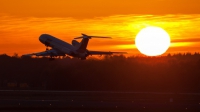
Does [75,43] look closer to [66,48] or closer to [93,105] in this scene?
[66,48]

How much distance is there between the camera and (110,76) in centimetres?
12175

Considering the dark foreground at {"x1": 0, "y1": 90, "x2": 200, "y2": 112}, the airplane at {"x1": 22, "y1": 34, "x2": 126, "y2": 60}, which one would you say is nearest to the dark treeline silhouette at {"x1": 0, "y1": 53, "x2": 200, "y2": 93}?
the airplane at {"x1": 22, "y1": 34, "x2": 126, "y2": 60}

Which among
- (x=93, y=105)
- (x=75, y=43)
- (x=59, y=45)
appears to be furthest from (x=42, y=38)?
(x=93, y=105)

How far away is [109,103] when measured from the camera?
77.8 metres

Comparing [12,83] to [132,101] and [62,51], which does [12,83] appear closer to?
[62,51]

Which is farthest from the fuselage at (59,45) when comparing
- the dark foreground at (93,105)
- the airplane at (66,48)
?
the dark foreground at (93,105)

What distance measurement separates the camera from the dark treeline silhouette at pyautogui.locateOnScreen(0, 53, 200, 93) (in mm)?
118688

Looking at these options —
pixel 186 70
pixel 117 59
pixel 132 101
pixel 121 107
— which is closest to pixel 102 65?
pixel 117 59


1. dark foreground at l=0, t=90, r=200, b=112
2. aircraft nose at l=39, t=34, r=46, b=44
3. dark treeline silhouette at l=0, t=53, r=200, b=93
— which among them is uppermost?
aircraft nose at l=39, t=34, r=46, b=44

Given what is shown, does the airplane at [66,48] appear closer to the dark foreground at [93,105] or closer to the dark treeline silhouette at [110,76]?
the dark treeline silhouette at [110,76]

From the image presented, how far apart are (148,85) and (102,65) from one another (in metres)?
11.3

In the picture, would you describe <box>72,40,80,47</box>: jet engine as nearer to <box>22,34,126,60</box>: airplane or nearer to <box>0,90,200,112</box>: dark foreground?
<box>22,34,126,60</box>: airplane

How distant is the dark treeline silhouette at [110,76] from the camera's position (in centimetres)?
11869

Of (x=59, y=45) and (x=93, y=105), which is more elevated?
(x=59, y=45)
